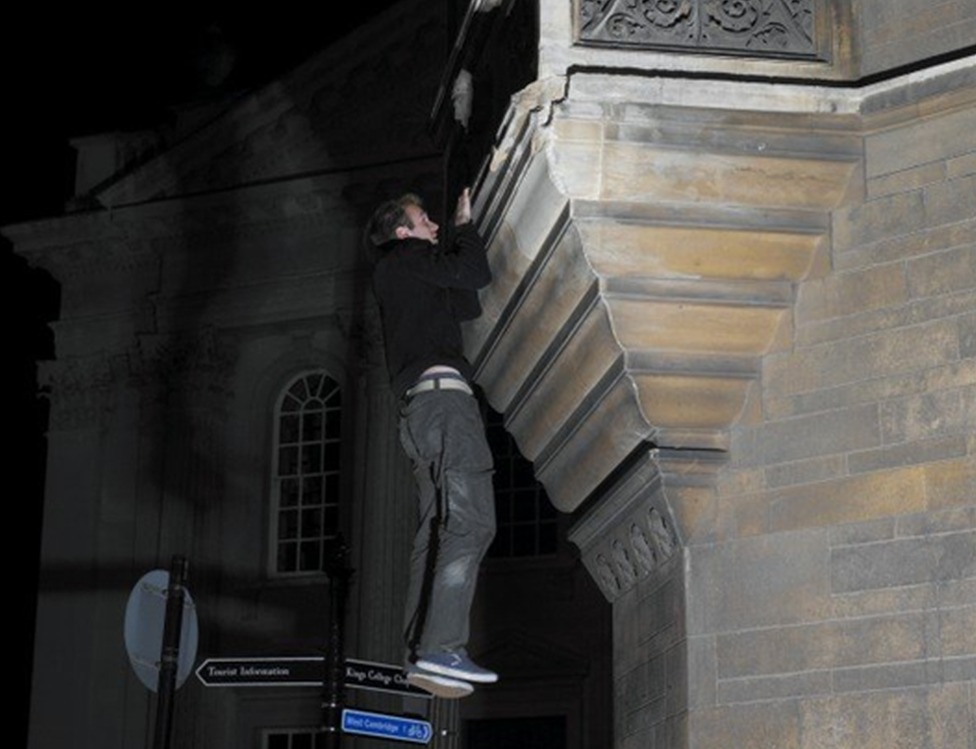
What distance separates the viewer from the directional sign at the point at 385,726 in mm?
16312

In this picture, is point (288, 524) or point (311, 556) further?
point (288, 524)

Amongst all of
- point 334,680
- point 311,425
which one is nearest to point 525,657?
point 311,425

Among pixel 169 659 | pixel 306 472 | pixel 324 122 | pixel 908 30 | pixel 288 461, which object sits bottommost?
pixel 169 659

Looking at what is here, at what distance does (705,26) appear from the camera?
25.7ft

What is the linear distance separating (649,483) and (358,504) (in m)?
22.9

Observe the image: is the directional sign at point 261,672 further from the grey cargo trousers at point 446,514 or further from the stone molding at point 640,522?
the grey cargo trousers at point 446,514

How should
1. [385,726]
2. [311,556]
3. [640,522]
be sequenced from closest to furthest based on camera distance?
[640,522]
[385,726]
[311,556]

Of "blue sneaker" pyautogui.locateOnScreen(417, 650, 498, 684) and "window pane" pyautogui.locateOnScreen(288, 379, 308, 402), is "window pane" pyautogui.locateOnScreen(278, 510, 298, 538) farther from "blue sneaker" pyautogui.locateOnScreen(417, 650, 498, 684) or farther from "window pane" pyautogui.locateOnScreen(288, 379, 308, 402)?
"blue sneaker" pyautogui.locateOnScreen(417, 650, 498, 684)

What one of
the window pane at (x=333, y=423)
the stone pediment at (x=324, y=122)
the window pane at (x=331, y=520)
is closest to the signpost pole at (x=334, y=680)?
the window pane at (x=331, y=520)

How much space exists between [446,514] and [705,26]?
198cm

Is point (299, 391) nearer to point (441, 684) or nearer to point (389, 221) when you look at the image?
point (389, 221)

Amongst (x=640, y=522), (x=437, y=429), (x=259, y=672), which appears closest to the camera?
(x=437, y=429)

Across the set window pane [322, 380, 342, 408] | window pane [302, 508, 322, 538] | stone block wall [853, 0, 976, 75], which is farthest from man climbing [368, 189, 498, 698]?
window pane [322, 380, 342, 408]

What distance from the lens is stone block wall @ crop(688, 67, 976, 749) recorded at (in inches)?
285
